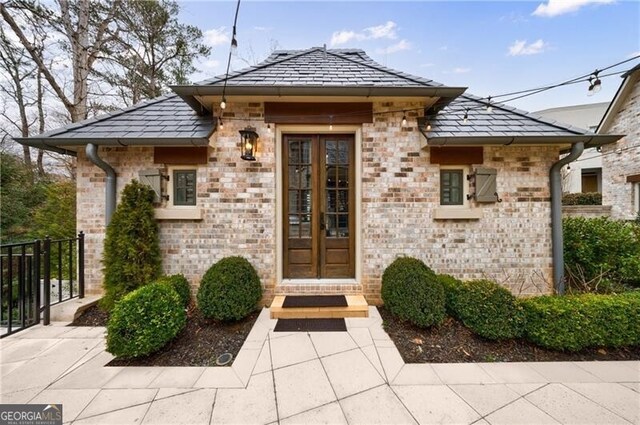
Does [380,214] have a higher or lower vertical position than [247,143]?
lower

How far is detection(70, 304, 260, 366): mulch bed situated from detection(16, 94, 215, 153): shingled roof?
2.57 metres

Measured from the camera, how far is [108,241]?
329cm

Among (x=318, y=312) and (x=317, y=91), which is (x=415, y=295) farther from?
(x=317, y=91)

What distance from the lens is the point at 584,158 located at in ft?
49.2

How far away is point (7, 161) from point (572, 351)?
1316 cm

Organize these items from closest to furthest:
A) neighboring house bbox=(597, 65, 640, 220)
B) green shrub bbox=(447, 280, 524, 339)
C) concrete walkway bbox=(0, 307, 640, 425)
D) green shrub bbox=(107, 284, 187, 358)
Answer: concrete walkway bbox=(0, 307, 640, 425), green shrub bbox=(107, 284, 187, 358), green shrub bbox=(447, 280, 524, 339), neighboring house bbox=(597, 65, 640, 220)

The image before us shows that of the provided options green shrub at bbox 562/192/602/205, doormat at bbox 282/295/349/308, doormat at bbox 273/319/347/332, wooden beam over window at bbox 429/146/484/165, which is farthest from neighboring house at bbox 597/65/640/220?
doormat at bbox 273/319/347/332

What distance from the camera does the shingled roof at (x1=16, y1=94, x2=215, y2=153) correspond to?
11.4 feet

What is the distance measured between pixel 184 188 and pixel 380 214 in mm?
3237

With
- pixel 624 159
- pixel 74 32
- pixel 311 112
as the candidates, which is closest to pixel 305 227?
pixel 311 112

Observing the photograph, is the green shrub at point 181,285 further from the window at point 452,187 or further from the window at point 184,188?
the window at point 452,187

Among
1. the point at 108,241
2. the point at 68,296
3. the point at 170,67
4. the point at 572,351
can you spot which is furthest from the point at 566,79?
the point at 170,67

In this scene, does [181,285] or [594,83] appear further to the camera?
[181,285]
